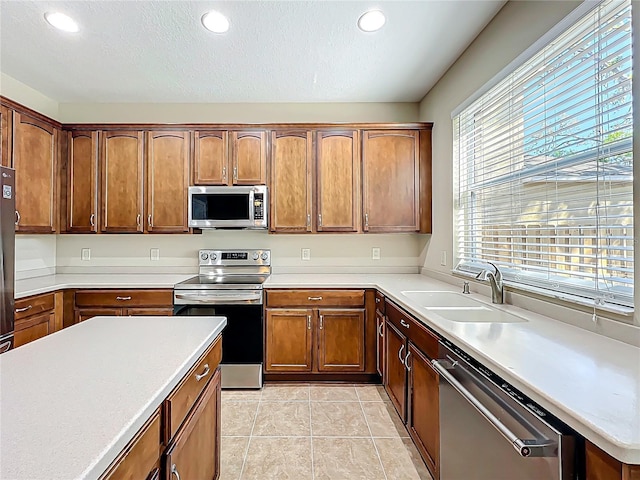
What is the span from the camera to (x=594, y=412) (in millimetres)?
792

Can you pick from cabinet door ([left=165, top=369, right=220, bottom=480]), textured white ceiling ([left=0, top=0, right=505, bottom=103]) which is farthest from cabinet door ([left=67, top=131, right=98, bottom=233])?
cabinet door ([left=165, top=369, right=220, bottom=480])

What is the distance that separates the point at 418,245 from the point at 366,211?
2.47 ft

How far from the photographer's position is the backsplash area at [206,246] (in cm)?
355

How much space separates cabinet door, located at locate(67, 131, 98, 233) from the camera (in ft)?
10.7

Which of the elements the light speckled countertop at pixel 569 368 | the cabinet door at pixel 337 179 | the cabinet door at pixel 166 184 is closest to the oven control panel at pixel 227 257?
the cabinet door at pixel 166 184

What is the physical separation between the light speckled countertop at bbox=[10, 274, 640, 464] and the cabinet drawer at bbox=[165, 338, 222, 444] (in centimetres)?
100

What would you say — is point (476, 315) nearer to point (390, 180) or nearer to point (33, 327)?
point (390, 180)

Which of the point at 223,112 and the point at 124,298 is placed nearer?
the point at 124,298

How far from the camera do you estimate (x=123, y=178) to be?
325cm

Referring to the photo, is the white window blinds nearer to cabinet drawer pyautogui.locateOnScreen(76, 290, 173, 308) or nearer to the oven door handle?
the oven door handle

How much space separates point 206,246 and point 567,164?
3057 millimetres

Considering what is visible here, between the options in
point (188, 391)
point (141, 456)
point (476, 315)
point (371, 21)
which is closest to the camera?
point (141, 456)

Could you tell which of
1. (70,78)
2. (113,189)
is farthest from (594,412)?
(70,78)

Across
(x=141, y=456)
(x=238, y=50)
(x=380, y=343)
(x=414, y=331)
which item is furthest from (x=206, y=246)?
(x=141, y=456)
